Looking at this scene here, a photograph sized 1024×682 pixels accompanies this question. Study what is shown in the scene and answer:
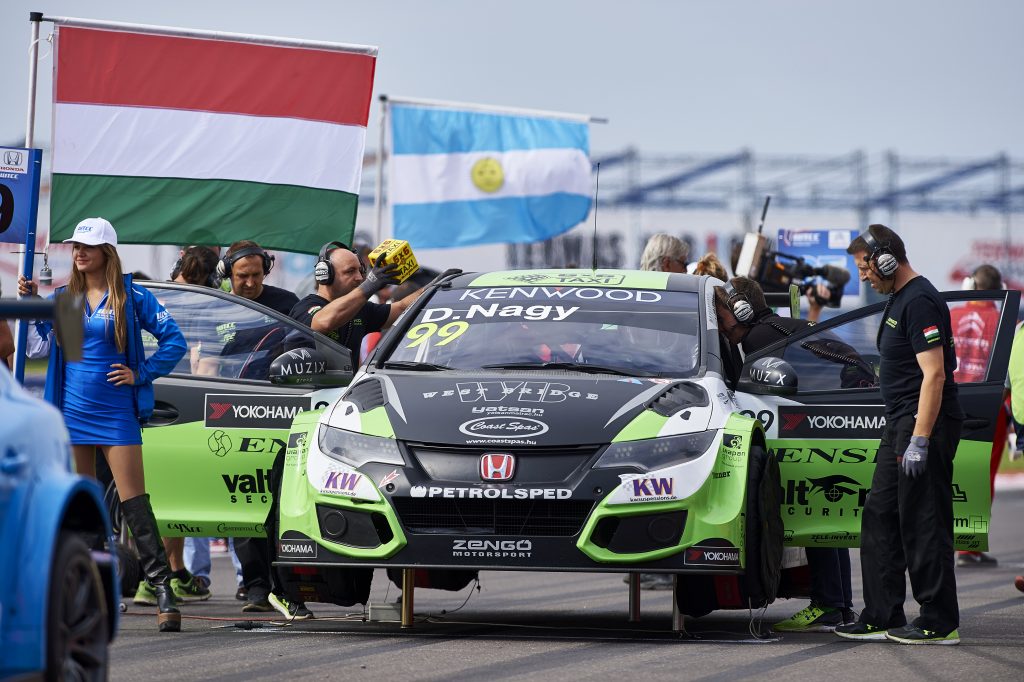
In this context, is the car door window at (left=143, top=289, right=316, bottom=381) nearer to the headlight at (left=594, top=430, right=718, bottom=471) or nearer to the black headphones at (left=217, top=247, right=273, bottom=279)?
the black headphones at (left=217, top=247, right=273, bottom=279)

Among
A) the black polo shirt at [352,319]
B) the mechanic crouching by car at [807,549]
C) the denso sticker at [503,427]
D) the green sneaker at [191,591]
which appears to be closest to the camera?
the denso sticker at [503,427]

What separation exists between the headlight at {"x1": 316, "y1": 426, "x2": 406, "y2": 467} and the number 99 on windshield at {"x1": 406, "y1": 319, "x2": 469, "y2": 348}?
991mm

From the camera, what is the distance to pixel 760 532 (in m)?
7.73

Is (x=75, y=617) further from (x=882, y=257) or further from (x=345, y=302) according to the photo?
(x=345, y=302)

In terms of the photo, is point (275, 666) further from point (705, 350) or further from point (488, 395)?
point (705, 350)

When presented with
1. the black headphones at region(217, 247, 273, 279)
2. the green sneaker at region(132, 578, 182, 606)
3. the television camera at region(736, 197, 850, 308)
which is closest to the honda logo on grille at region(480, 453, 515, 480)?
the green sneaker at region(132, 578, 182, 606)

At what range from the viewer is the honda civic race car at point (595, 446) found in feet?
24.5

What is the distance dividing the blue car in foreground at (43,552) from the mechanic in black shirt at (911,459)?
13.5 ft

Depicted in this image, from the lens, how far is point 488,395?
784 centimetres

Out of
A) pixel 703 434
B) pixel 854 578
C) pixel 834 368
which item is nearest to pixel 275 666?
pixel 703 434

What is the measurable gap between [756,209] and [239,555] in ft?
138

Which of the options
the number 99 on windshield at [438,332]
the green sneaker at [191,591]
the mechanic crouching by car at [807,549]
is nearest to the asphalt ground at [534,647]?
the green sneaker at [191,591]

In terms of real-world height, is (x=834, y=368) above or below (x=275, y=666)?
above

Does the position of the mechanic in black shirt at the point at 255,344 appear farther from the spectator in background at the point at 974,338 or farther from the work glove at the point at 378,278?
the spectator in background at the point at 974,338
